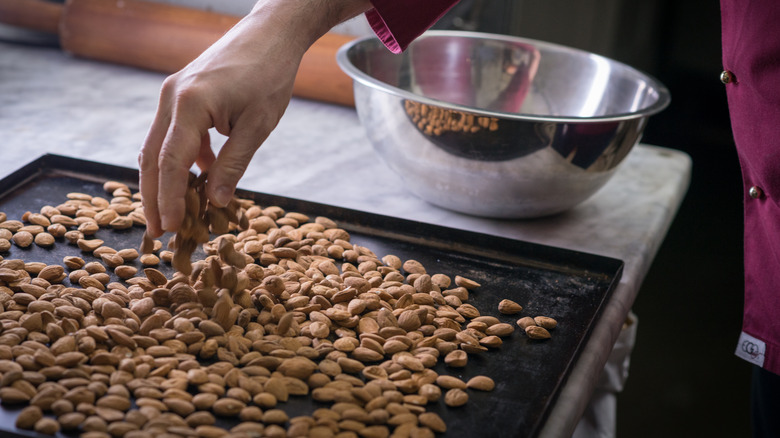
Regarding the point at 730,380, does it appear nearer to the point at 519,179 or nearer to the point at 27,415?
the point at 519,179

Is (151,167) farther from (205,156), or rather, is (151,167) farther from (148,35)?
(148,35)

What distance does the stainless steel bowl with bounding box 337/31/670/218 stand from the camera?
4.09 feet

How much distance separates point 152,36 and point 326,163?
29.9 inches

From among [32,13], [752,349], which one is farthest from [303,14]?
[32,13]

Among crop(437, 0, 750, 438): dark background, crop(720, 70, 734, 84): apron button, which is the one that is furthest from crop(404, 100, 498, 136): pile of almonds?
crop(437, 0, 750, 438): dark background

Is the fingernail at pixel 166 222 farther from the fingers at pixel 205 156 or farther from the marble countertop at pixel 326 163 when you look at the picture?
the marble countertop at pixel 326 163

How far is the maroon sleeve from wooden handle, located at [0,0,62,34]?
A: 1388 mm

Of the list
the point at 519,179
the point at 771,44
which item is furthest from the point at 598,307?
the point at 771,44

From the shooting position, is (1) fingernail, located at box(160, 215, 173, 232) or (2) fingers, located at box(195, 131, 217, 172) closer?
(1) fingernail, located at box(160, 215, 173, 232)

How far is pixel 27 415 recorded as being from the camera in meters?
0.76

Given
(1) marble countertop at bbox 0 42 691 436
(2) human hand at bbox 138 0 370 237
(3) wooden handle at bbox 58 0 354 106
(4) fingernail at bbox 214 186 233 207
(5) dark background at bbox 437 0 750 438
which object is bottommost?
(5) dark background at bbox 437 0 750 438

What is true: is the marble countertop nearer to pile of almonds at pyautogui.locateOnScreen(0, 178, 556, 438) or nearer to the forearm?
pile of almonds at pyautogui.locateOnScreen(0, 178, 556, 438)

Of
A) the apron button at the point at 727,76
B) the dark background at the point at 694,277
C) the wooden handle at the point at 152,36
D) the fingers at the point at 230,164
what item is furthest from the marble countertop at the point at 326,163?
the dark background at the point at 694,277

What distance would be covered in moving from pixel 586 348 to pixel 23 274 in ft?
2.60
